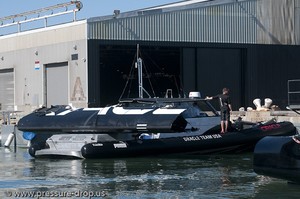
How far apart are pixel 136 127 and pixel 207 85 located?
2429 centimetres

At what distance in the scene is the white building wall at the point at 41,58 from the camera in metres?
39.4

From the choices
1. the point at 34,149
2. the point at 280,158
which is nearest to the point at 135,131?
the point at 34,149

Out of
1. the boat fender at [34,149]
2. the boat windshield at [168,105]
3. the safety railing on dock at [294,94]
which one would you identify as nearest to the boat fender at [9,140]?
the boat fender at [34,149]

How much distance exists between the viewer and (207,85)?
42906mm

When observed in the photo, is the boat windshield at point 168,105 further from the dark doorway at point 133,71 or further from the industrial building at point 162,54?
the dark doorway at point 133,71

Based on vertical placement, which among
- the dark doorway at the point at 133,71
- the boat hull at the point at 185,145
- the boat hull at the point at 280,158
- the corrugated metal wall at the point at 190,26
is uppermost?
the corrugated metal wall at the point at 190,26

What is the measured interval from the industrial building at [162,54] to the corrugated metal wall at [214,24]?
0.06 metres

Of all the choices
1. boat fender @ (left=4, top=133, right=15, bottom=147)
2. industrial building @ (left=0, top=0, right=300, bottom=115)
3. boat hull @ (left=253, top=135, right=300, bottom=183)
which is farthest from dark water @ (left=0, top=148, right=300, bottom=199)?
industrial building @ (left=0, top=0, right=300, bottom=115)

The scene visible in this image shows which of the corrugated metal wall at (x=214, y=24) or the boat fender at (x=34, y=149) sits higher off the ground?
the corrugated metal wall at (x=214, y=24)

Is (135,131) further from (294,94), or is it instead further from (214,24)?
(214,24)

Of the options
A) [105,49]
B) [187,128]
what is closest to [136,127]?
[187,128]

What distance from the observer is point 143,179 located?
14859 millimetres

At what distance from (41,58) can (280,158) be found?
3154cm

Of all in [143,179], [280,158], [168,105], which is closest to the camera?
[280,158]
